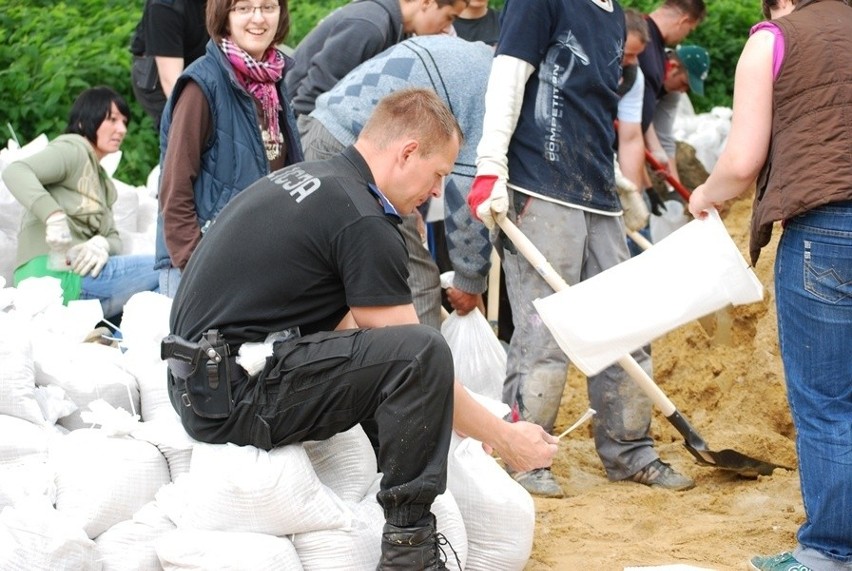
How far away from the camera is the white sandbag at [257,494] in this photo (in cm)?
346

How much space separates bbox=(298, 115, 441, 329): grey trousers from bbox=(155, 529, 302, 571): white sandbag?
179cm

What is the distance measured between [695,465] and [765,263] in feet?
8.13

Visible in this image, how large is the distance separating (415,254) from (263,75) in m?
0.91

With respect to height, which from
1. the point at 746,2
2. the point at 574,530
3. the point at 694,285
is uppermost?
the point at 694,285

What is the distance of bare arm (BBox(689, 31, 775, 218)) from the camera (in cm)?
369

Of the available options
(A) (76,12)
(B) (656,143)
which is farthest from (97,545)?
(A) (76,12)

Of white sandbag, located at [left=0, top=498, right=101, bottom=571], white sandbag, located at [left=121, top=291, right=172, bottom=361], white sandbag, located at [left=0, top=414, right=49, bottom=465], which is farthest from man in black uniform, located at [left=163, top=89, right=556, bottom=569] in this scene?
white sandbag, located at [left=121, top=291, right=172, bottom=361]

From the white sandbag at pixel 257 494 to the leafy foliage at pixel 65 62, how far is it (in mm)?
4632

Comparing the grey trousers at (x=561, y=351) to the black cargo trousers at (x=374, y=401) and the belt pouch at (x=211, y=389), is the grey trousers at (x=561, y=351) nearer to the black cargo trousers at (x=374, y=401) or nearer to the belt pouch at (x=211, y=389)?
the black cargo trousers at (x=374, y=401)

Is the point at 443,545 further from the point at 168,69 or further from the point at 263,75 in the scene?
the point at 168,69

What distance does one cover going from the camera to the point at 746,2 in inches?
489

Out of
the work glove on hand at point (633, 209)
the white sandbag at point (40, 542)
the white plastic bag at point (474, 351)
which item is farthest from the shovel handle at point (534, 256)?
the white sandbag at point (40, 542)

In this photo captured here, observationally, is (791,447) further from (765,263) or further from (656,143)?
(656,143)

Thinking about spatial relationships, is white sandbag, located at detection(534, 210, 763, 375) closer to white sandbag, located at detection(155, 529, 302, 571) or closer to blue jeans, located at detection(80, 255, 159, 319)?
white sandbag, located at detection(155, 529, 302, 571)
